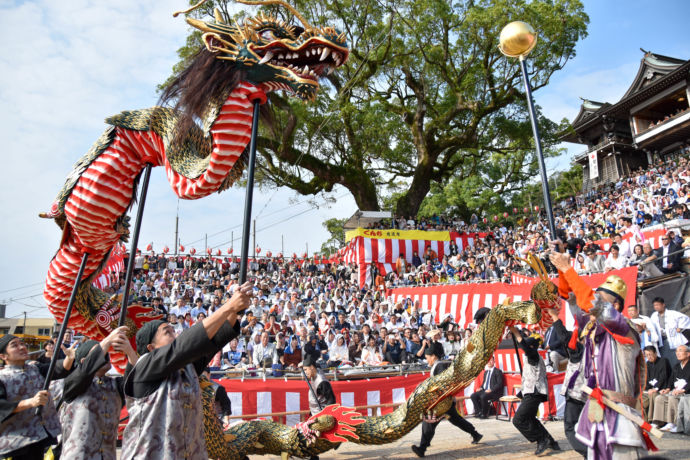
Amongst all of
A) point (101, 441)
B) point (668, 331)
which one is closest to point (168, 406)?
point (101, 441)

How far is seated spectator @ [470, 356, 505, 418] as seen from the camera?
8062mm

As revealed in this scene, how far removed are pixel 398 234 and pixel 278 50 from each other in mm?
15153

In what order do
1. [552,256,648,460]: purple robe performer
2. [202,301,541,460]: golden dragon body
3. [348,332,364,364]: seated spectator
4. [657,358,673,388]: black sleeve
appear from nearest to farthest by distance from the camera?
[552,256,648,460]: purple robe performer
[202,301,541,460]: golden dragon body
[657,358,673,388]: black sleeve
[348,332,364,364]: seated spectator

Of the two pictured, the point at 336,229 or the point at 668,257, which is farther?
the point at 336,229

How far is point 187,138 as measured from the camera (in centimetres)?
357

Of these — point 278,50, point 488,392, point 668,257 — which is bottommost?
point 488,392

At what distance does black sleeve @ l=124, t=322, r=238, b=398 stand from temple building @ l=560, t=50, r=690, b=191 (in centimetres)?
2239

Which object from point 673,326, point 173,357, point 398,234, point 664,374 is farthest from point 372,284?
point 173,357

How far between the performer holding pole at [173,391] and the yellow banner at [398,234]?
49.5ft

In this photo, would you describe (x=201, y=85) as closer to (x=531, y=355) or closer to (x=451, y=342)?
(x=531, y=355)

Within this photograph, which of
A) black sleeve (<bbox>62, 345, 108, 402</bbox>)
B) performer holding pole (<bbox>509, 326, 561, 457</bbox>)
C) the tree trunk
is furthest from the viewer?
the tree trunk

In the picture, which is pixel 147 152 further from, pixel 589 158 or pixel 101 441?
pixel 589 158

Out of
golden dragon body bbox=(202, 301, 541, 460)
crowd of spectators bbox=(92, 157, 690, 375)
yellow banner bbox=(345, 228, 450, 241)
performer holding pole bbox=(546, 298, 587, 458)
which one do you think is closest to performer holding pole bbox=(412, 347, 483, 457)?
golden dragon body bbox=(202, 301, 541, 460)

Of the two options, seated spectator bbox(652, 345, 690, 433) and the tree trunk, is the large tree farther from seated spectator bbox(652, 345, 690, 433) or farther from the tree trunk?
seated spectator bbox(652, 345, 690, 433)
